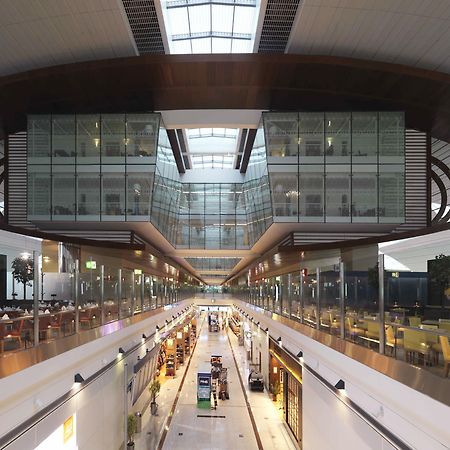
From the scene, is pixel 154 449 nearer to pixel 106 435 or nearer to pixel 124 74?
pixel 106 435

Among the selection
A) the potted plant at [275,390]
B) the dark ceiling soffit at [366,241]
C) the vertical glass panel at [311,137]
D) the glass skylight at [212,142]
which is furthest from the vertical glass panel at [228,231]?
the potted plant at [275,390]

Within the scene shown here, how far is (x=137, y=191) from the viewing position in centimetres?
1908

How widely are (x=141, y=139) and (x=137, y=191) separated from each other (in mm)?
2060

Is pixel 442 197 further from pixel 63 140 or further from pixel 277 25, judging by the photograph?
pixel 63 140

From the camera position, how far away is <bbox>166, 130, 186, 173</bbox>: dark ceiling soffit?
964 inches

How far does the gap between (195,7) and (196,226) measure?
52.6 ft

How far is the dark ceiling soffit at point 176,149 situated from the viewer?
24.5m

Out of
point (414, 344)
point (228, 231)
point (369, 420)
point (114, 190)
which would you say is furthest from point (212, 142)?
point (414, 344)

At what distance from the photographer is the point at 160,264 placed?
26938 mm

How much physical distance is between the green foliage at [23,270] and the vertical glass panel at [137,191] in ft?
43.5

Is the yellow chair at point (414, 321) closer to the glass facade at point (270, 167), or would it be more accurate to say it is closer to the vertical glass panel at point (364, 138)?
the glass facade at point (270, 167)

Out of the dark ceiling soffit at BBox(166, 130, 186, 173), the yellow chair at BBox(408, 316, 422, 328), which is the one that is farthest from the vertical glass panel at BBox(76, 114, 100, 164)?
the yellow chair at BBox(408, 316, 422, 328)

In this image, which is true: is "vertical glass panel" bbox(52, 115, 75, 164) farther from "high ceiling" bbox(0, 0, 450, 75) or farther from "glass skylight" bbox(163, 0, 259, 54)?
"glass skylight" bbox(163, 0, 259, 54)

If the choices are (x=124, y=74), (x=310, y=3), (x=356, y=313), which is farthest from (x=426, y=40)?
(x=356, y=313)
